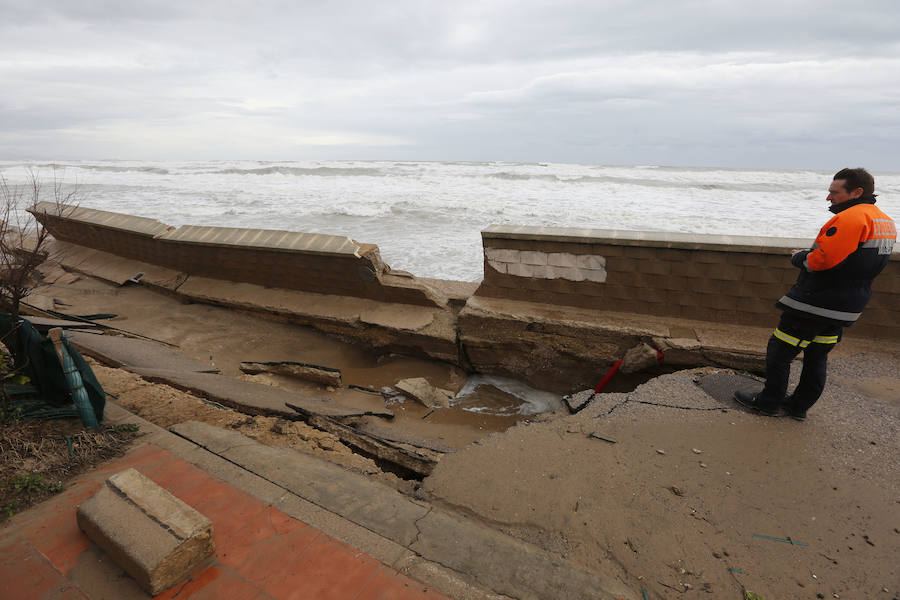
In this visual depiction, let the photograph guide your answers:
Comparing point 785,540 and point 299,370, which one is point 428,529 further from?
point 299,370

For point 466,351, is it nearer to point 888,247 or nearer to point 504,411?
point 504,411

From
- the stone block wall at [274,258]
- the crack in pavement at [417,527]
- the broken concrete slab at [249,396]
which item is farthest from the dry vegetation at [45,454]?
the stone block wall at [274,258]

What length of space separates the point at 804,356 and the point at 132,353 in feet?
21.5

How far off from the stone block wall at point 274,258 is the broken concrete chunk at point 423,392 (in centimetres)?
129

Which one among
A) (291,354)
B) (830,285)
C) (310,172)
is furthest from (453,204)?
(310,172)

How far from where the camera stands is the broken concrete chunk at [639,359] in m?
4.61

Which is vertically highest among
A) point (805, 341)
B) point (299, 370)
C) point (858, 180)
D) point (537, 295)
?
point (858, 180)

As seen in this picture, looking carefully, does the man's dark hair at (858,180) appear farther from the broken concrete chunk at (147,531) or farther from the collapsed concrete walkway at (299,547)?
the broken concrete chunk at (147,531)

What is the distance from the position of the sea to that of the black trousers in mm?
6719

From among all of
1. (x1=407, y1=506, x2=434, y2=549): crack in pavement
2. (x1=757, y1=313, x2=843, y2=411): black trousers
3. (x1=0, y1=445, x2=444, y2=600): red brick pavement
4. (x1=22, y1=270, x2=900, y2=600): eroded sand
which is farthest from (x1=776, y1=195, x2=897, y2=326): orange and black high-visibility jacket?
(x1=0, y1=445, x2=444, y2=600): red brick pavement

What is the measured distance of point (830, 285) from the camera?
2.95 m

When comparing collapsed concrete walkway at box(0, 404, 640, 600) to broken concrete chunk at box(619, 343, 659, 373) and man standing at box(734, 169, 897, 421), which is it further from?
broken concrete chunk at box(619, 343, 659, 373)

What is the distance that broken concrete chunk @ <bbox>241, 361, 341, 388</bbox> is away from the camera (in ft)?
17.1

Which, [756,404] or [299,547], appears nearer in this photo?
[299,547]
